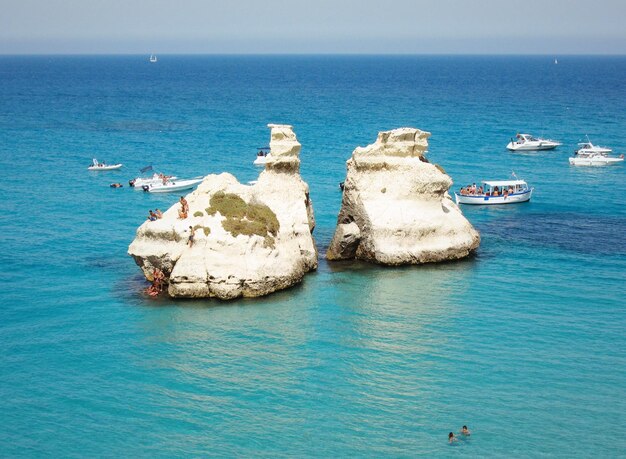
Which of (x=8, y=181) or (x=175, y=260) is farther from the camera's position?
(x=8, y=181)

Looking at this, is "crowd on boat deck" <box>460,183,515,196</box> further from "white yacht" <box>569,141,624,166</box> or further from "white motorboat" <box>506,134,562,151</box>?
"white motorboat" <box>506,134,562,151</box>

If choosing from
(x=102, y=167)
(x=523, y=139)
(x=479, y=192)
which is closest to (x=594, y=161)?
(x=523, y=139)

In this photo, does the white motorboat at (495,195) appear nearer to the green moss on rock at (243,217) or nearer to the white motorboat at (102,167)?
the green moss on rock at (243,217)

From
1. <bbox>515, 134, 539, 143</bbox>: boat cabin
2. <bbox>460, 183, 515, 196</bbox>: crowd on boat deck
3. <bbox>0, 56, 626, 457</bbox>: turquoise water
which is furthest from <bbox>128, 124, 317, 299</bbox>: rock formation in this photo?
<bbox>515, 134, 539, 143</bbox>: boat cabin

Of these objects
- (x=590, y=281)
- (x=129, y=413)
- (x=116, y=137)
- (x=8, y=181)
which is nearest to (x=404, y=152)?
(x=590, y=281)

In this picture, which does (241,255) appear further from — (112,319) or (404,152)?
(404,152)

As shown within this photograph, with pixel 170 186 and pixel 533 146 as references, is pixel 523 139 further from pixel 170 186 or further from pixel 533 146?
pixel 170 186
